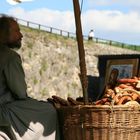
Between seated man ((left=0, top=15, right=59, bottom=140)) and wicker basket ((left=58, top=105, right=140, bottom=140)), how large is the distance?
384 millimetres

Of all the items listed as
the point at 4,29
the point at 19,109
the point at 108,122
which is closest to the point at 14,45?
the point at 4,29

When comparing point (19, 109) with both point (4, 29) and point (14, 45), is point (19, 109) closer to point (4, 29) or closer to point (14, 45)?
point (14, 45)

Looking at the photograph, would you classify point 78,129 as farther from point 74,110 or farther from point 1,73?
point 1,73

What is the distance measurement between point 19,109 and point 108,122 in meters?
0.79

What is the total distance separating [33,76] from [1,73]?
77.7 feet

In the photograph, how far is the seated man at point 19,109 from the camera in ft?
14.6

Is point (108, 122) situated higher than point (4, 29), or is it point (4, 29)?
point (4, 29)

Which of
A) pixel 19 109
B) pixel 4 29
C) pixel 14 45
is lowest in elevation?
pixel 19 109

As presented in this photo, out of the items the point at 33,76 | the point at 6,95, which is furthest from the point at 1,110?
the point at 33,76

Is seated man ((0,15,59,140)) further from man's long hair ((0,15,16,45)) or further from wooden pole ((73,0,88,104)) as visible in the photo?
wooden pole ((73,0,88,104))

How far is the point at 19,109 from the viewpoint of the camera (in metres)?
4.49

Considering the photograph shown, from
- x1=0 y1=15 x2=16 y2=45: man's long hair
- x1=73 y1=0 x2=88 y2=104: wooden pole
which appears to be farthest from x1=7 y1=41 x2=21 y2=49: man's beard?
x1=73 y1=0 x2=88 y2=104: wooden pole

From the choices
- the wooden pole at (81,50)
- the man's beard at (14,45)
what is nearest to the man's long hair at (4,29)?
the man's beard at (14,45)

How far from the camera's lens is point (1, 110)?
14.6 ft
